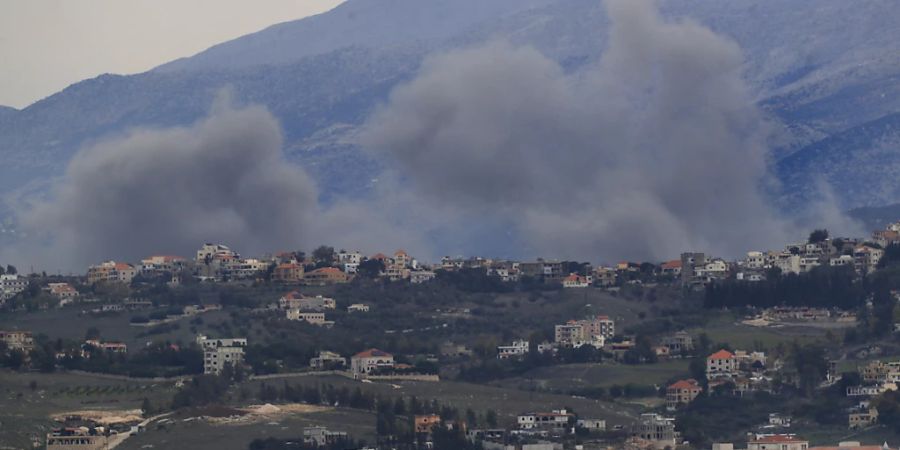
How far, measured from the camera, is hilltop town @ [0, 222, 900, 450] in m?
90.2

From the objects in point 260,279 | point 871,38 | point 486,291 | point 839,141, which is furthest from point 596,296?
point 871,38

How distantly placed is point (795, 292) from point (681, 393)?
16.3m

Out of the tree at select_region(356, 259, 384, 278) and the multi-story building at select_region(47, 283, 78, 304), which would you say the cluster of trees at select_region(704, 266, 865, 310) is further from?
the multi-story building at select_region(47, 283, 78, 304)

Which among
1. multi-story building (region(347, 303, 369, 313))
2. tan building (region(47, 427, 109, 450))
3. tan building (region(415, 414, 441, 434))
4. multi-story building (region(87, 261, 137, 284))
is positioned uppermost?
multi-story building (region(87, 261, 137, 284))

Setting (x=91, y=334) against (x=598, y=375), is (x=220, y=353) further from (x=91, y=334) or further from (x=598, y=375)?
(x=598, y=375)

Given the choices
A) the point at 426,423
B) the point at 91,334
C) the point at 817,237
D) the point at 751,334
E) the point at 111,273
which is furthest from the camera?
the point at 111,273

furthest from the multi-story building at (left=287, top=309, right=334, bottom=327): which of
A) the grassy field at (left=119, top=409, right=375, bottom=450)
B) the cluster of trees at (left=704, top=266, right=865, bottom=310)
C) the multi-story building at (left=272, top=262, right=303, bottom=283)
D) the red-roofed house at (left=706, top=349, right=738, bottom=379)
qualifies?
the grassy field at (left=119, top=409, right=375, bottom=450)

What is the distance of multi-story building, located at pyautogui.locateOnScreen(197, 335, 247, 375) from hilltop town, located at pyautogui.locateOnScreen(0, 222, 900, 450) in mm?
157

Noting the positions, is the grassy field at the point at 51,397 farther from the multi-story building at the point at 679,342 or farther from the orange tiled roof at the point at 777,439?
the orange tiled roof at the point at 777,439

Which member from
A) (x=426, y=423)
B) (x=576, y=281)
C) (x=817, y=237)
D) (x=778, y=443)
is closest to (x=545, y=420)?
(x=426, y=423)

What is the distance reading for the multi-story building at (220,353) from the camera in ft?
333

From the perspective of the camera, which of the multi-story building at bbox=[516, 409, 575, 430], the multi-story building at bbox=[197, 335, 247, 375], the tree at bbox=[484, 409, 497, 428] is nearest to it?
the multi-story building at bbox=[516, 409, 575, 430]

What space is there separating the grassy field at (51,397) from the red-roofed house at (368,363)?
20.9ft

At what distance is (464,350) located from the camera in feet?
358
